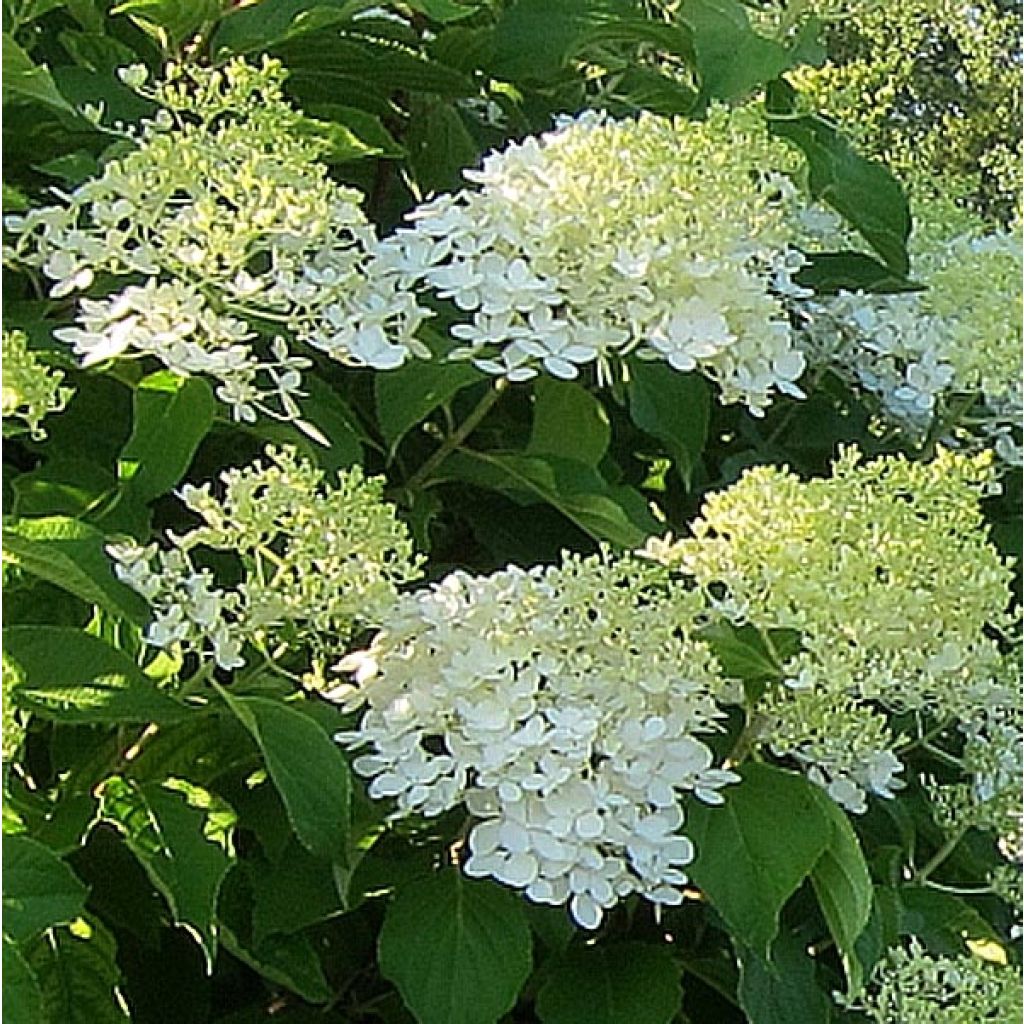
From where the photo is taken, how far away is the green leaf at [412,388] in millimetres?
837

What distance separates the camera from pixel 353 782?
79 centimetres

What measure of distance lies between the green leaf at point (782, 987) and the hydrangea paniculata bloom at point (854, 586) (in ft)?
0.31

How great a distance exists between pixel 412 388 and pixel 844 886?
288 mm

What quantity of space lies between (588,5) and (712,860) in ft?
→ 1.51

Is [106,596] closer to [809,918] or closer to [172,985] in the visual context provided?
[172,985]

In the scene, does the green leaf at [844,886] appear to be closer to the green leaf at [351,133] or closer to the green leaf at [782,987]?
the green leaf at [782,987]

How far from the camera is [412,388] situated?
2.77 ft

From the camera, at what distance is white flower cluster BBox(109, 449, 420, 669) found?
736mm

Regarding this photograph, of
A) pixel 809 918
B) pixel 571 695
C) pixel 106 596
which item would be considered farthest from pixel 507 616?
pixel 809 918

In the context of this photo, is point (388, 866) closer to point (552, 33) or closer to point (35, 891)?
point (35, 891)

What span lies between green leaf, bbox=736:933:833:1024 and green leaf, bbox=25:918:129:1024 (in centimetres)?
26

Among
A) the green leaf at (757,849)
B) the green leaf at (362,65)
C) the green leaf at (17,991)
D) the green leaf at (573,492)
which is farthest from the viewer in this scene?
the green leaf at (362,65)

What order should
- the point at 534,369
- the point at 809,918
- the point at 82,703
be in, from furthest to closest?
1. the point at 809,918
2. the point at 534,369
3. the point at 82,703

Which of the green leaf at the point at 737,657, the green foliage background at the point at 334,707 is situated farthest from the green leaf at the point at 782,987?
the green leaf at the point at 737,657
